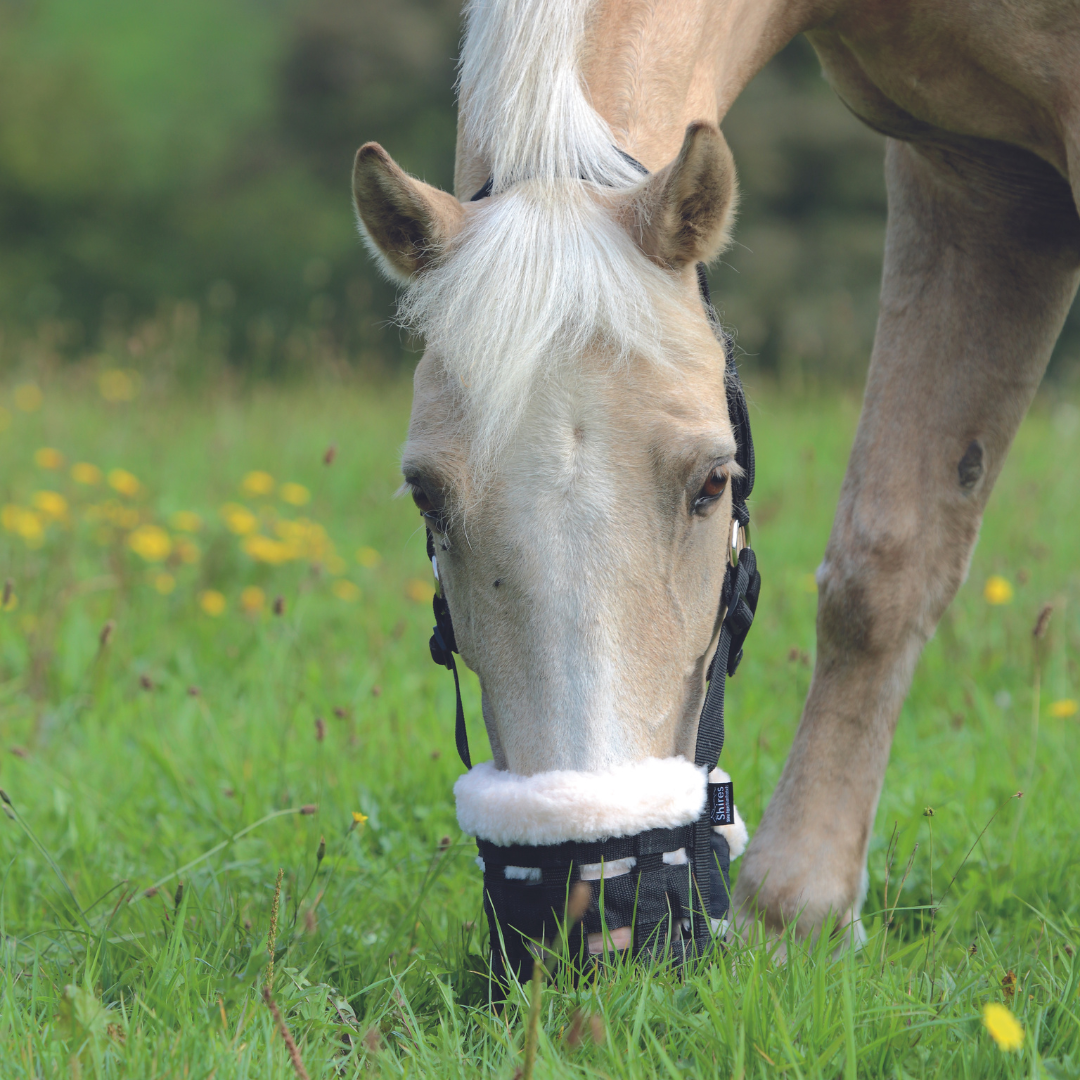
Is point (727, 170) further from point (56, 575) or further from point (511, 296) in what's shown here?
point (56, 575)

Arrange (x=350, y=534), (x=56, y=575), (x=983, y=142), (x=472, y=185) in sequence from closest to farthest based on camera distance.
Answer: (x=472, y=185) → (x=983, y=142) → (x=56, y=575) → (x=350, y=534)

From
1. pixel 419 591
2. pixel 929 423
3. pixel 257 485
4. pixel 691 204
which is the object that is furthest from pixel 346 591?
pixel 691 204

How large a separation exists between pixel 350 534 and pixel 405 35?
16264mm

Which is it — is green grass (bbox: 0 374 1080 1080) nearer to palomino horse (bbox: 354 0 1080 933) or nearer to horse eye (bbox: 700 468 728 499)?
palomino horse (bbox: 354 0 1080 933)

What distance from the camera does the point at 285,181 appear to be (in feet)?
71.1

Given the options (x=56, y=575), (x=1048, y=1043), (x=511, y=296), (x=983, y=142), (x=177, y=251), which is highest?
(x=177, y=251)

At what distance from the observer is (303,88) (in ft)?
68.4

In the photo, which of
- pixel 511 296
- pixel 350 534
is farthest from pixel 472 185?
pixel 350 534

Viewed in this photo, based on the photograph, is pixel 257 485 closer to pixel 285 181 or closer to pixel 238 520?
pixel 238 520

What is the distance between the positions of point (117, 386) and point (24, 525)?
318 cm

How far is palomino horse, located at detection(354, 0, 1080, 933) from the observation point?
5.42ft

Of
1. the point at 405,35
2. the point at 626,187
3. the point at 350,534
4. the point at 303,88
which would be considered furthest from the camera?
the point at 303,88

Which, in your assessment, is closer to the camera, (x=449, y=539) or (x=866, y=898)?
(x=449, y=539)

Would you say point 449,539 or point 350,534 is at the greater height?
point 449,539
